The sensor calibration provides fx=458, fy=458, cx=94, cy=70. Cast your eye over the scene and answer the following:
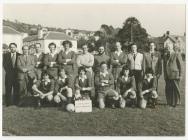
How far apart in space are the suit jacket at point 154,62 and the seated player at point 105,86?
0.60 metres

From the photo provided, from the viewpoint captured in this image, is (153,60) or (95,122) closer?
(95,122)

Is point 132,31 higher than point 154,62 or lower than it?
higher

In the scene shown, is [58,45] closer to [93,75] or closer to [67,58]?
[67,58]

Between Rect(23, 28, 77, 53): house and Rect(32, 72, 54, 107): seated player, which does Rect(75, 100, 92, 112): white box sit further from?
Rect(23, 28, 77, 53): house

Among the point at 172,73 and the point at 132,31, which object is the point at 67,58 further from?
the point at 172,73

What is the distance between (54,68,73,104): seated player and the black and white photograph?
16 mm

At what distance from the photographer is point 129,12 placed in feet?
23.3

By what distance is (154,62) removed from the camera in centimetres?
719

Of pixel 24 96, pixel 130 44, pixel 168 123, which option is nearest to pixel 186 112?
pixel 168 123

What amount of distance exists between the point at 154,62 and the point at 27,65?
199cm

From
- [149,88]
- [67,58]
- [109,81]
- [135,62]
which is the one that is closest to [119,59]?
[135,62]

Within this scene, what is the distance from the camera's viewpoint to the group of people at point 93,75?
282 inches

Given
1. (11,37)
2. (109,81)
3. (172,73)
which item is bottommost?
(109,81)

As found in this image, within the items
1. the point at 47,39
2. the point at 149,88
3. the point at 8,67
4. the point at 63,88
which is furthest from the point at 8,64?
the point at 149,88
